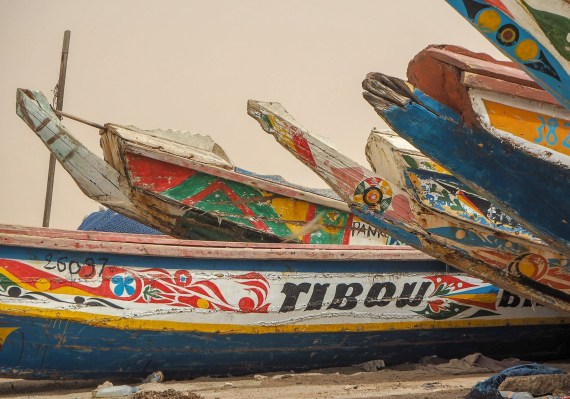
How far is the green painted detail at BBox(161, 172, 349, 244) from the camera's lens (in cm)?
793

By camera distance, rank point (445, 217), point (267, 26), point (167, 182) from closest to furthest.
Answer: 1. point (445, 217)
2. point (167, 182)
3. point (267, 26)

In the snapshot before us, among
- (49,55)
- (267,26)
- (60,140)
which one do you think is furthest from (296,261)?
(267,26)

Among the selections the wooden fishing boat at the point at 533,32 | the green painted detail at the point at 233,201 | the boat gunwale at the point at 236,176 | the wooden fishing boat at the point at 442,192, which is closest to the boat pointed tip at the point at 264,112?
the boat gunwale at the point at 236,176

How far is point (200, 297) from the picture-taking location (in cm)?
653

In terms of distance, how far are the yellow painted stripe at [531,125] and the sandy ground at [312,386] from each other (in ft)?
5.57

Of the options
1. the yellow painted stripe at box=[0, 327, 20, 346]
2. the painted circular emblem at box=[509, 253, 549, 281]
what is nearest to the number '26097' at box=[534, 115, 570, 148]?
the painted circular emblem at box=[509, 253, 549, 281]

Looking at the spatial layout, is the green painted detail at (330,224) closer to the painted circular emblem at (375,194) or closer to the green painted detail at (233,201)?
the green painted detail at (233,201)

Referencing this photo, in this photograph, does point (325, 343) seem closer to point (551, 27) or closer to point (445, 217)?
point (445, 217)

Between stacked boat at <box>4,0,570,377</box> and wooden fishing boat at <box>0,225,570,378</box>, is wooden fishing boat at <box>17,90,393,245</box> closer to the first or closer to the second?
stacked boat at <box>4,0,570,377</box>

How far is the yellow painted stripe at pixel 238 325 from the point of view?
610 centimetres

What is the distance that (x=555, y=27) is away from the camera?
392 centimetres

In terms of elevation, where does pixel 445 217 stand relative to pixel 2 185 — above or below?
above

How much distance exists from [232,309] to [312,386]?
2.59 feet

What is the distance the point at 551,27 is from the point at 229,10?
80.5ft
